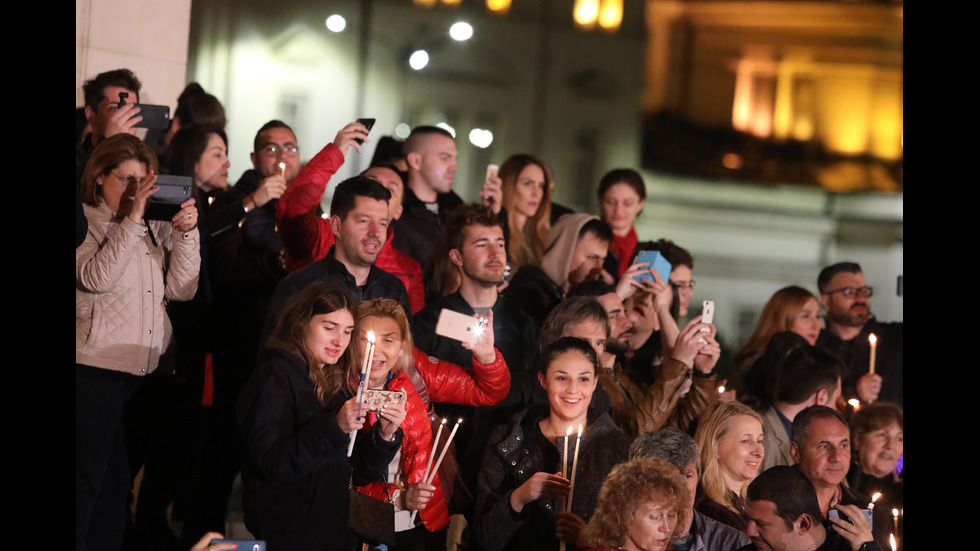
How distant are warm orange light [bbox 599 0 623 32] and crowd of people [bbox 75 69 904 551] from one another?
13.8 metres

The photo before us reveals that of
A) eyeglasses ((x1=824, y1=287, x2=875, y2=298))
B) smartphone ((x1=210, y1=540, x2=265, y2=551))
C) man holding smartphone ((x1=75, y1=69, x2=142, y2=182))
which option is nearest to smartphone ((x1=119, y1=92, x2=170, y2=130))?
man holding smartphone ((x1=75, y1=69, x2=142, y2=182))

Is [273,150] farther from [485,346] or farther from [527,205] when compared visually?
[485,346]

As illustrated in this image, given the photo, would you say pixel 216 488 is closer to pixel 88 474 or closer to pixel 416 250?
pixel 88 474

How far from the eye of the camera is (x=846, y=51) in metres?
22.0

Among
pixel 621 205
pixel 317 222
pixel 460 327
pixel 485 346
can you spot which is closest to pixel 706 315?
pixel 485 346

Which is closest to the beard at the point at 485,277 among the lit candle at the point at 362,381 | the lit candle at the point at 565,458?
the lit candle at the point at 565,458

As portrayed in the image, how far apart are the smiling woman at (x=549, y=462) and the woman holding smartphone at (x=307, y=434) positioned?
1.43 ft

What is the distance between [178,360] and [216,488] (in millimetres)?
590

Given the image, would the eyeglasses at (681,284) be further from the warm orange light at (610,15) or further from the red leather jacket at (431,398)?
the warm orange light at (610,15)

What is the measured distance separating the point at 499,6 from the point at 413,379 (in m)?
14.7

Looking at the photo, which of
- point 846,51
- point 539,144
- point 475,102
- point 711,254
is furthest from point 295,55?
point 846,51

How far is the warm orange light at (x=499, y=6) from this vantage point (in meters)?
18.8

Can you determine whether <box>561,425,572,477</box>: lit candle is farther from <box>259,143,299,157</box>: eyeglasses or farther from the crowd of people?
<box>259,143,299,157</box>: eyeglasses
